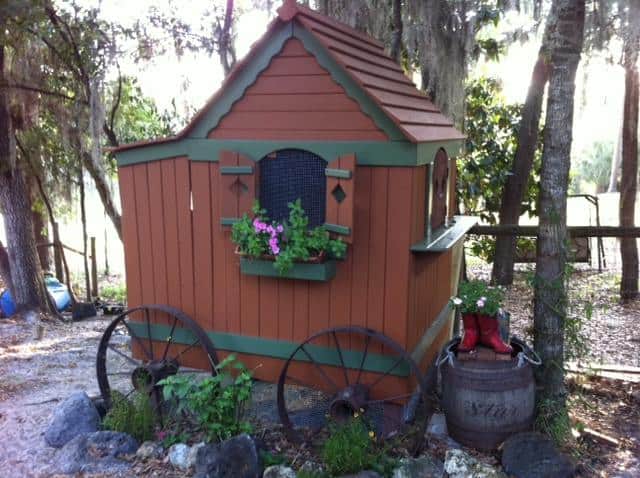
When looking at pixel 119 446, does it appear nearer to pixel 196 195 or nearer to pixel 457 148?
pixel 196 195

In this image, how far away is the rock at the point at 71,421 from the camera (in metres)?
4.29

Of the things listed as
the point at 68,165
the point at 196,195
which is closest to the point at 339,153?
the point at 196,195

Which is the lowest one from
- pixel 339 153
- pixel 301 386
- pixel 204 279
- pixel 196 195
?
pixel 301 386

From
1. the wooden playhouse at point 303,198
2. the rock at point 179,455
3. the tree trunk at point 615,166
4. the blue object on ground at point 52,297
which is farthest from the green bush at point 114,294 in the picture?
the tree trunk at point 615,166

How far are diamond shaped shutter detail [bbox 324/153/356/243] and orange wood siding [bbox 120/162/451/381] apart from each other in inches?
5.3

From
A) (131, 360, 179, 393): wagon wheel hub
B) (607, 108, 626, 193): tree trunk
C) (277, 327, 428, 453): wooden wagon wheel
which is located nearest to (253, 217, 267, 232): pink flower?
(277, 327, 428, 453): wooden wagon wheel

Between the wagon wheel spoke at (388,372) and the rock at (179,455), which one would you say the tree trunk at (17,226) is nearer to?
the rock at (179,455)

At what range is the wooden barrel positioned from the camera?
380cm

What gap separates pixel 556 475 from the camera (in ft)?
11.8

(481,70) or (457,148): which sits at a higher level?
(481,70)

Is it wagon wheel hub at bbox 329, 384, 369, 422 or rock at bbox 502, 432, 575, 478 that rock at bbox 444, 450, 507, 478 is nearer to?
rock at bbox 502, 432, 575, 478

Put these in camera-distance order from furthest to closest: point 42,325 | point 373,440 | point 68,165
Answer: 1. point 68,165
2. point 42,325
3. point 373,440

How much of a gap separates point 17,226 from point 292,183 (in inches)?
221

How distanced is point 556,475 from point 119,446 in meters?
2.90
